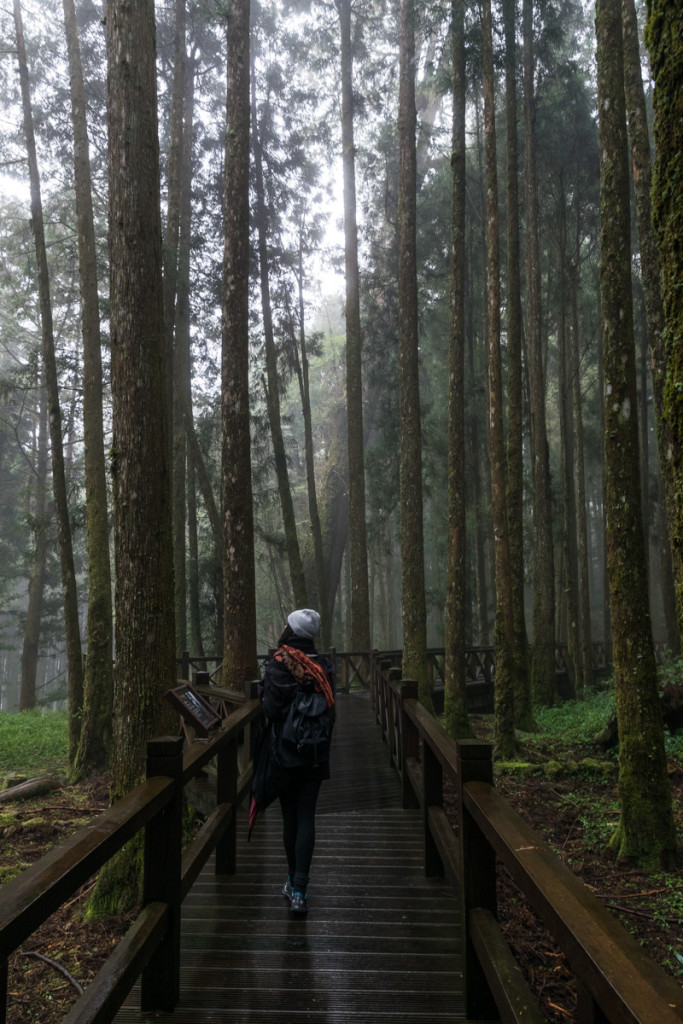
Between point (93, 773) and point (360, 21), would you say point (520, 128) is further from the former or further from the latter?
point (93, 773)

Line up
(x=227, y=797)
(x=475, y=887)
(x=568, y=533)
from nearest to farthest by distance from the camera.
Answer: (x=475, y=887) < (x=227, y=797) < (x=568, y=533)

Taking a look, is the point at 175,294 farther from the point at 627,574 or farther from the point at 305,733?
the point at 305,733

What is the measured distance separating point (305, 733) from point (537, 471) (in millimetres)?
12325

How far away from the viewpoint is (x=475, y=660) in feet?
60.7

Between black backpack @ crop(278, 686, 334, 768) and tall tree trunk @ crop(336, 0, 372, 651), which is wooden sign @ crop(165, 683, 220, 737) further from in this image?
tall tree trunk @ crop(336, 0, 372, 651)

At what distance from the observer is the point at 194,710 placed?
4.64 meters

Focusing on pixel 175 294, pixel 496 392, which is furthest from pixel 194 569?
pixel 496 392

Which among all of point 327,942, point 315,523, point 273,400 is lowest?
point 327,942

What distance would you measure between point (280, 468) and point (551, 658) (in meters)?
7.50

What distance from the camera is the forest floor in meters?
3.91

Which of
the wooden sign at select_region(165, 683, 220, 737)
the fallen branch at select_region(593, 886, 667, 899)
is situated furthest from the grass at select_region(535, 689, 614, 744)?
the wooden sign at select_region(165, 683, 220, 737)

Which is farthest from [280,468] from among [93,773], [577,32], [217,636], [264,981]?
[577,32]

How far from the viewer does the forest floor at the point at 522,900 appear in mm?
3908

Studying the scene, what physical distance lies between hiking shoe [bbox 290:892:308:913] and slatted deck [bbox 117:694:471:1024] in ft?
0.20
